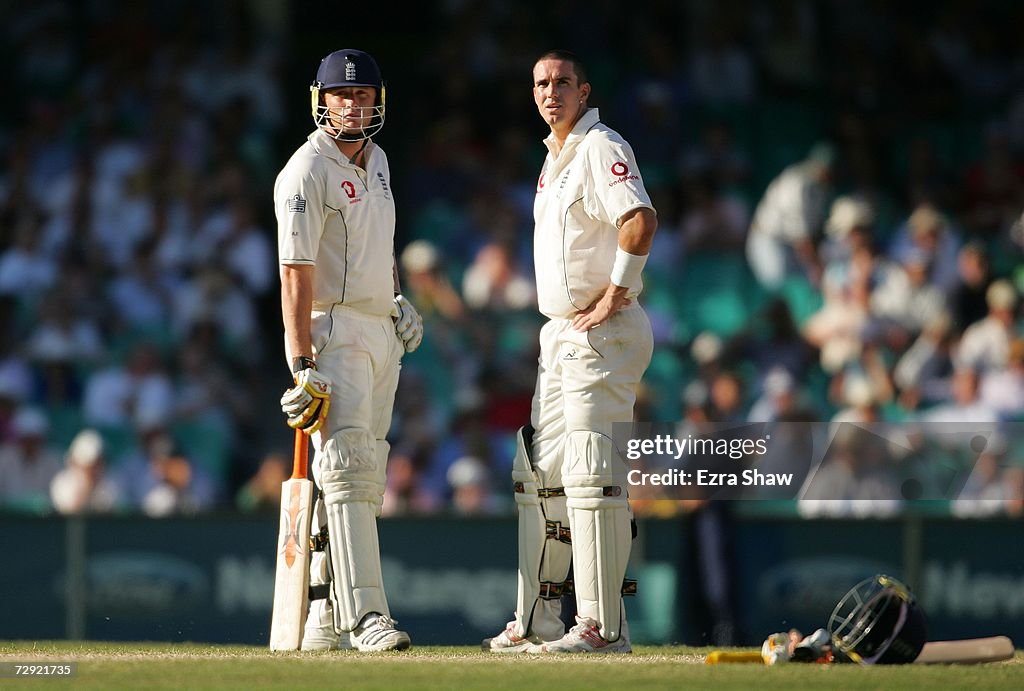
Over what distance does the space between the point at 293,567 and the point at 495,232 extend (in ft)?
21.7

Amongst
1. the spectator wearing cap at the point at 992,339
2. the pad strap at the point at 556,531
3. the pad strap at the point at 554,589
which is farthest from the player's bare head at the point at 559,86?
the spectator wearing cap at the point at 992,339

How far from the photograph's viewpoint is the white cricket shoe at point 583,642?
21.6 feet

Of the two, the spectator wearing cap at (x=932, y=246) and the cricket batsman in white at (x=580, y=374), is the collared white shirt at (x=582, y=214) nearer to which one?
the cricket batsman in white at (x=580, y=374)

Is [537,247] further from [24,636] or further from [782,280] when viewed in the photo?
[782,280]

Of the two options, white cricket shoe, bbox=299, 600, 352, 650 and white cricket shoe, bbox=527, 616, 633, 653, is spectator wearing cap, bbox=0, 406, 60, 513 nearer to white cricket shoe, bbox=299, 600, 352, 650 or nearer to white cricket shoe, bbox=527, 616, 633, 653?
white cricket shoe, bbox=299, 600, 352, 650

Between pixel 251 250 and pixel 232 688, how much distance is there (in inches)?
320

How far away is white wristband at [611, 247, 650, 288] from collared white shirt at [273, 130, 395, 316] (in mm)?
1001

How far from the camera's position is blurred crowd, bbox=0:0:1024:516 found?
39.2ft

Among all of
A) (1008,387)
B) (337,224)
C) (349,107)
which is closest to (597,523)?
(337,224)

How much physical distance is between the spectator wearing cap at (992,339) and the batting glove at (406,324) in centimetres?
591

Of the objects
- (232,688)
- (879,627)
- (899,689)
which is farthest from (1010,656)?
(232,688)

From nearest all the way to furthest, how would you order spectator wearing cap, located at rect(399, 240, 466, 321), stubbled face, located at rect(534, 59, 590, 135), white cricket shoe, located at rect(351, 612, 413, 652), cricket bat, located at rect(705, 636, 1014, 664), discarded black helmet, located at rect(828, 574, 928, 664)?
discarded black helmet, located at rect(828, 574, 928, 664) < cricket bat, located at rect(705, 636, 1014, 664) < white cricket shoe, located at rect(351, 612, 413, 652) < stubbled face, located at rect(534, 59, 590, 135) < spectator wearing cap, located at rect(399, 240, 466, 321)

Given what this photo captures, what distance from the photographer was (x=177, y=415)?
12.4 meters
